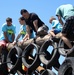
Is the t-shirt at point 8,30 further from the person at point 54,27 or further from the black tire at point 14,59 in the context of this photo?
the person at point 54,27

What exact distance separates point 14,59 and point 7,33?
0.96 m

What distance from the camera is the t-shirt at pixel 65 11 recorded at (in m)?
7.64

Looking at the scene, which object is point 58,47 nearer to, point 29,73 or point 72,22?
point 72,22

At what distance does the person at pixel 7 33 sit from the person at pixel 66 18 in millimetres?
2623

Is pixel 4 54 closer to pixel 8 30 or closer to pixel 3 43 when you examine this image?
pixel 3 43

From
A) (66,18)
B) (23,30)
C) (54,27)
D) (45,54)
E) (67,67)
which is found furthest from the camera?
(23,30)

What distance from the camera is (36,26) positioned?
8703mm

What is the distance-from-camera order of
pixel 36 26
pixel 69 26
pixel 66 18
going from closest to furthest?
1. pixel 69 26
2. pixel 66 18
3. pixel 36 26

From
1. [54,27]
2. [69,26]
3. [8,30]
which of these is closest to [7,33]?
[8,30]

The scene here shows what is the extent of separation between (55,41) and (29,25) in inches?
60.0

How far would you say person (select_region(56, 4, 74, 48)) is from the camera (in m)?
7.37

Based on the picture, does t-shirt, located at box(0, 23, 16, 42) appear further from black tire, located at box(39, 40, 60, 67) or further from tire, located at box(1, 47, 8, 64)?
black tire, located at box(39, 40, 60, 67)

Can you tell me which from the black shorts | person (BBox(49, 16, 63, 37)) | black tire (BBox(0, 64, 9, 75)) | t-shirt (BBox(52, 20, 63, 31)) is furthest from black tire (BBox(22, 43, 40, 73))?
the black shorts

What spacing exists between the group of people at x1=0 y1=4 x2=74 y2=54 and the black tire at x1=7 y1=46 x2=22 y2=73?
0.41 metres
